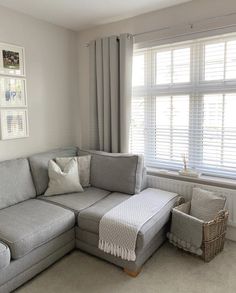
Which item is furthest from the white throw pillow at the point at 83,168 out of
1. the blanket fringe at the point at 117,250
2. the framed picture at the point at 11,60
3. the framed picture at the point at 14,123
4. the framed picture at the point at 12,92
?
the framed picture at the point at 11,60

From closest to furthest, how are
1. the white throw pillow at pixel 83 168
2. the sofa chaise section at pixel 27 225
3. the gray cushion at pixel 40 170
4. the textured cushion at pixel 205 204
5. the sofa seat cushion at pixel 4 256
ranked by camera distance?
the sofa seat cushion at pixel 4 256 → the sofa chaise section at pixel 27 225 → the textured cushion at pixel 205 204 → the gray cushion at pixel 40 170 → the white throw pillow at pixel 83 168

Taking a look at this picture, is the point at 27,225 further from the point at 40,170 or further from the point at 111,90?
the point at 111,90

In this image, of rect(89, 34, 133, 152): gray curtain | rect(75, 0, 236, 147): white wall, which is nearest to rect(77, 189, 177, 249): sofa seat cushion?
rect(89, 34, 133, 152): gray curtain

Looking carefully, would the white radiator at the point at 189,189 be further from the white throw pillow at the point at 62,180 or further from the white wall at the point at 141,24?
the white wall at the point at 141,24

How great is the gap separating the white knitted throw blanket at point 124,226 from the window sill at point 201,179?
0.53 metres

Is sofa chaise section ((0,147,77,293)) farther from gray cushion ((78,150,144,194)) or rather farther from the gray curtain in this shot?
the gray curtain

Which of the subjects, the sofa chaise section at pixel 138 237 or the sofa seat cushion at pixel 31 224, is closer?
the sofa seat cushion at pixel 31 224

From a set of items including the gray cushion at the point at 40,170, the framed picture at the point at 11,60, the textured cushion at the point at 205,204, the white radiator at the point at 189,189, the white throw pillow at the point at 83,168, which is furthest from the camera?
the white throw pillow at the point at 83,168

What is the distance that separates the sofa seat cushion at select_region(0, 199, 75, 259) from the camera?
1929 millimetres

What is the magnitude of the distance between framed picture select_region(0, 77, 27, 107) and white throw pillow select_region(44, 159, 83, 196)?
771mm

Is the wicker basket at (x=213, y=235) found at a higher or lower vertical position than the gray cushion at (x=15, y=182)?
lower

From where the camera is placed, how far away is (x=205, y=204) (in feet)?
8.22

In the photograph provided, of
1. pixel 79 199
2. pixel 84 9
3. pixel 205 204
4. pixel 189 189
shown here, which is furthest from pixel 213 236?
pixel 84 9

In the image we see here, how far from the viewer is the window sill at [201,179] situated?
2.62 m
